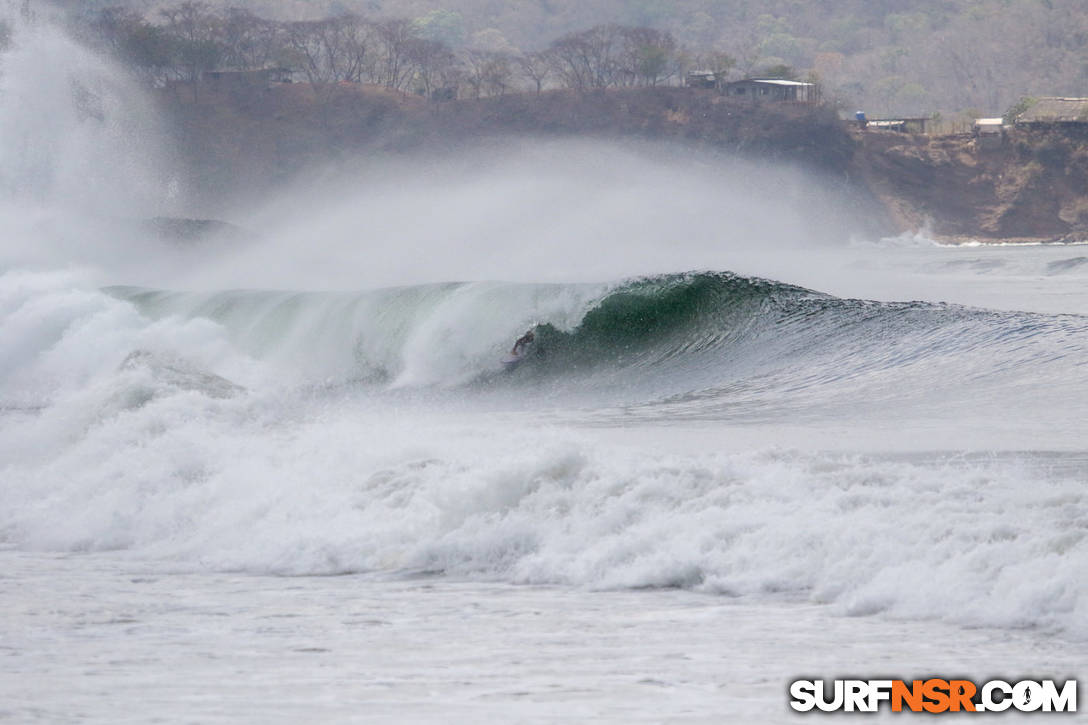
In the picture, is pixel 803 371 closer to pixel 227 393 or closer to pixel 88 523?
pixel 227 393

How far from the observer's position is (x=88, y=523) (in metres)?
9.63

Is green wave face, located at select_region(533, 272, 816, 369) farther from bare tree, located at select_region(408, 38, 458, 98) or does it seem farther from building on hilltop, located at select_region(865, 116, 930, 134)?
building on hilltop, located at select_region(865, 116, 930, 134)

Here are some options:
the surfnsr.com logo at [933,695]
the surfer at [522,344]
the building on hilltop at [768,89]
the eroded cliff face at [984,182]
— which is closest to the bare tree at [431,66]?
the building on hilltop at [768,89]

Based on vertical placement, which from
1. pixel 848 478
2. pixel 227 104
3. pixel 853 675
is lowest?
pixel 853 675

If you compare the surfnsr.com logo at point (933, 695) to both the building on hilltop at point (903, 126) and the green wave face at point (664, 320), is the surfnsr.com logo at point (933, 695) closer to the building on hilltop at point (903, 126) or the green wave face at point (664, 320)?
the green wave face at point (664, 320)

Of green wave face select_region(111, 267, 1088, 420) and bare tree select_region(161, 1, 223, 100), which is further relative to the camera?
bare tree select_region(161, 1, 223, 100)

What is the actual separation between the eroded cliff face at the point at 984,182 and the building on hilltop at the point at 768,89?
7.80 metres

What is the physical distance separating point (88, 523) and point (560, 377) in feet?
23.3

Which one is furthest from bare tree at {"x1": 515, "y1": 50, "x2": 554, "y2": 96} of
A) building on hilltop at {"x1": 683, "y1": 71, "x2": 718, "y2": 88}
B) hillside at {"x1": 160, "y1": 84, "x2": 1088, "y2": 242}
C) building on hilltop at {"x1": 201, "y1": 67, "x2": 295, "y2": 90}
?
building on hilltop at {"x1": 201, "y1": 67, "x2": 295, "y2": 90}

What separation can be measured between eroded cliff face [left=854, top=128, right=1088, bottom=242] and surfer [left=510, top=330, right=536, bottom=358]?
275 ft

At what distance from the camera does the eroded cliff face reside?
96.9m

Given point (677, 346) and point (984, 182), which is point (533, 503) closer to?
point (677, 346)

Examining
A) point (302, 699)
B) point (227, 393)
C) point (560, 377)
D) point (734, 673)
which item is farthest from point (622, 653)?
point (560, 377)

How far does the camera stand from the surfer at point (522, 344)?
16753 millimetres
